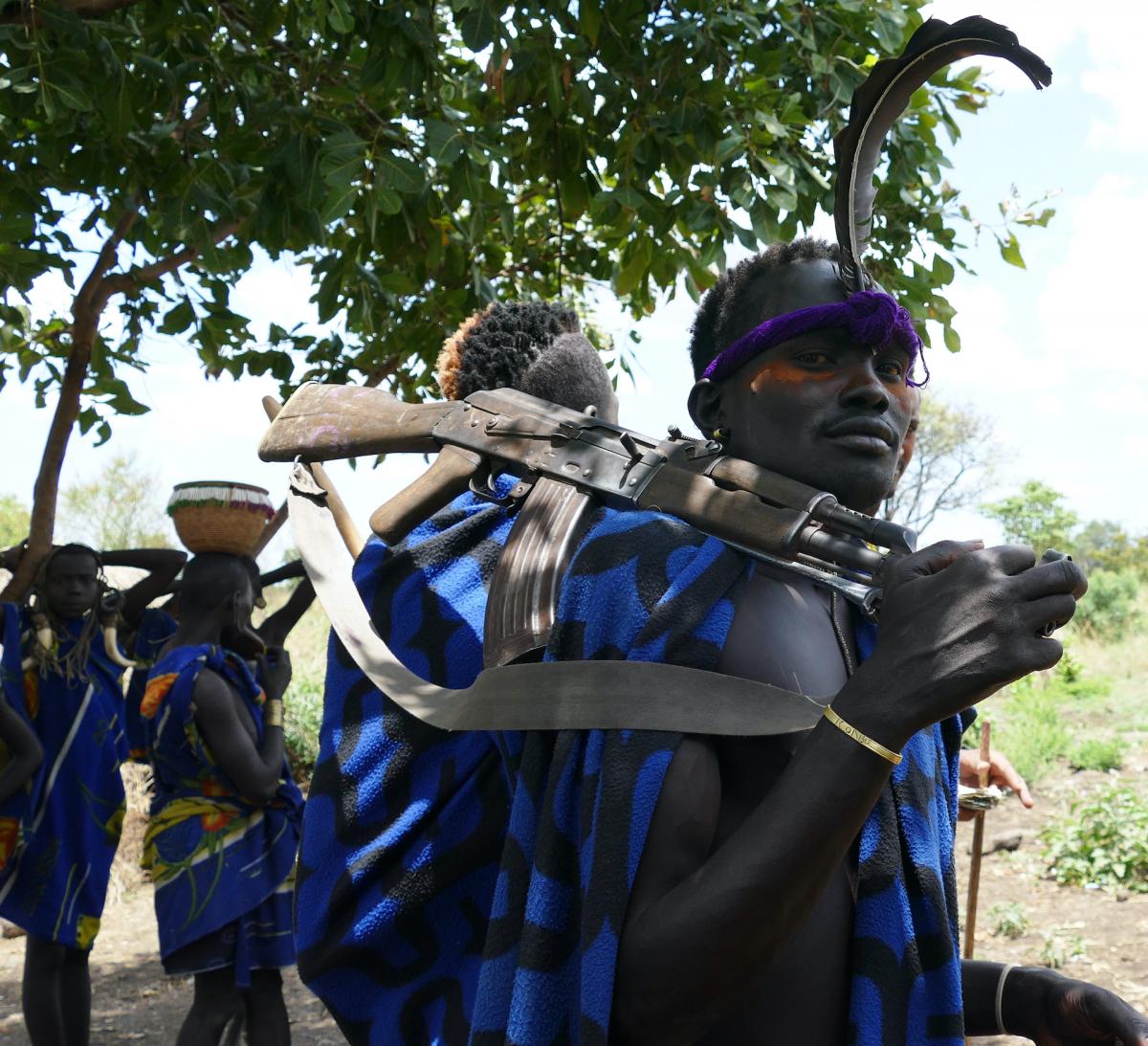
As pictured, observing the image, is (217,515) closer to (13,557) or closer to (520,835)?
(13,557)

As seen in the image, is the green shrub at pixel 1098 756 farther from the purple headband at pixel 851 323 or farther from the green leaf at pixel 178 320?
the purple headband at pixel 851 323

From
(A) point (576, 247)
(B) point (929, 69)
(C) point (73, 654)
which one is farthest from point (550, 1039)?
(A) point (576, 247)

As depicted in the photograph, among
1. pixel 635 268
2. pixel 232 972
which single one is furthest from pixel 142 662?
pixel 635 268

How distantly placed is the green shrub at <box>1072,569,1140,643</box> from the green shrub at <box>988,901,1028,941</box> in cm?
1291

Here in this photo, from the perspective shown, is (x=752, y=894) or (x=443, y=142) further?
(x=443, y=142)

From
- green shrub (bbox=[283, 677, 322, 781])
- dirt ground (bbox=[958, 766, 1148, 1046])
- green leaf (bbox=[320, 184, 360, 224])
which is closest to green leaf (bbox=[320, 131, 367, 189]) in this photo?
A: green leaf (bbox=[320, 184, 360, 224])

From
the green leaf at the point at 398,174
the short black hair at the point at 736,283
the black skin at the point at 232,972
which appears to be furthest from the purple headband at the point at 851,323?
the black skin at the point at 232,972

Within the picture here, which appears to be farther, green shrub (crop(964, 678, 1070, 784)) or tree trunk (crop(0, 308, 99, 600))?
green shrub (crop(964, 678, 1070, 784))

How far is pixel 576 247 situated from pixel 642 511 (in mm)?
4417

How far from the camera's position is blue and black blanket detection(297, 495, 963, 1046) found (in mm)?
1478

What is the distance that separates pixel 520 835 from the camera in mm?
1549

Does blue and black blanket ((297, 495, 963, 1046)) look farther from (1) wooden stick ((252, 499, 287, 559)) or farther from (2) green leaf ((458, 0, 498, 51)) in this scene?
(1) wooden stick ((252, 499, 287, 559))

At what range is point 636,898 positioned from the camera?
4.63 ft

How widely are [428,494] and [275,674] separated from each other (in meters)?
2.99
